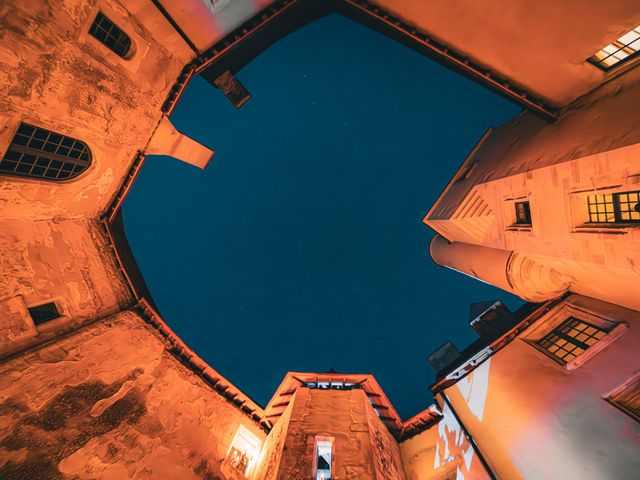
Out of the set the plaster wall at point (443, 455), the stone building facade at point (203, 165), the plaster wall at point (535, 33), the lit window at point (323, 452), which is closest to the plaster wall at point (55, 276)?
the stone building facade at point (203, 165)

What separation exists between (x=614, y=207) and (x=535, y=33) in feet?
19.9

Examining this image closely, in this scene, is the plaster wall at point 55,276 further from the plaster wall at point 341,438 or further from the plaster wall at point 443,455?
the plaster wall at point 443,455

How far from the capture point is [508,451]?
8.43 meters

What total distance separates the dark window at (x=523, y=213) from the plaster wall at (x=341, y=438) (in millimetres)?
10013

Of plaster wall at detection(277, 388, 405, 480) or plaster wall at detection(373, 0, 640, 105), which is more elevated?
plaster wall at detection(373, 0, 640, 105)

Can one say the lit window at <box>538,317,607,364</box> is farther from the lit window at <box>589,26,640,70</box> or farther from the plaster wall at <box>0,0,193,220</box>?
the plaster wall at <box>0,0,193,220</box>

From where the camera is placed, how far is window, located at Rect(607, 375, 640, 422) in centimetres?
678

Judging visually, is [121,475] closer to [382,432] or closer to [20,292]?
[20,292]

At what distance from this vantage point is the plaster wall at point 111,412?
664 cm

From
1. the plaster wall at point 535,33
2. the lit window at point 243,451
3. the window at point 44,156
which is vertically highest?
the plaster wall at point 535,33

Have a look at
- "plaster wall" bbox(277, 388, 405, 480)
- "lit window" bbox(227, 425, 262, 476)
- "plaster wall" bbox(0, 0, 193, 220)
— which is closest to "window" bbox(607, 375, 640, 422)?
"plaster wall" bbox(277, 388, 405, 480)

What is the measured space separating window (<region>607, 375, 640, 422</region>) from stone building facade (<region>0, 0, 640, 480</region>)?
0.13 ft

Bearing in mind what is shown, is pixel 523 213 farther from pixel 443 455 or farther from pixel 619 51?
pixel 443 455

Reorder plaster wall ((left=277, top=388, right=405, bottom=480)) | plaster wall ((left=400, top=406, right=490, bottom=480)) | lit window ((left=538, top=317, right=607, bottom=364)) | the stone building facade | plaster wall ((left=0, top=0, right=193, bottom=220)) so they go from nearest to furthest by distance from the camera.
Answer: plaster wall ((left=0, top=0, right=193, bottom=220))
the stone building facade
plaster wall ((left=277, top=388, right=405, bottom=480))
plaster wall ((left=400, top=406, right=490, bottom=480))
lit window ((left=538, top=317, right=607, bottom=364))
